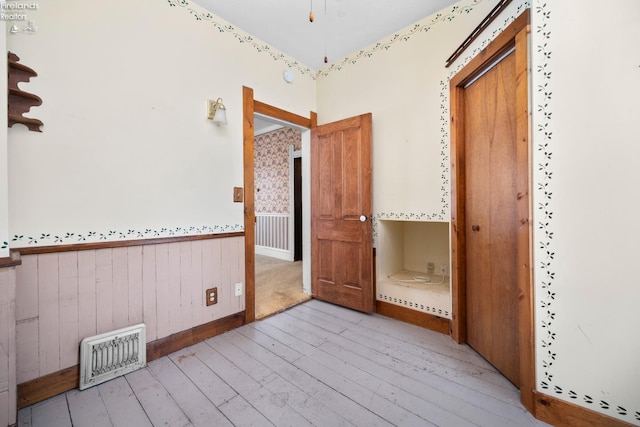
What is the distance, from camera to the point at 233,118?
2264 mm

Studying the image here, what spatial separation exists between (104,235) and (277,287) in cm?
207

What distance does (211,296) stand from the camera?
212 centimetres

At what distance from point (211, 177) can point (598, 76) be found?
2.36 meters

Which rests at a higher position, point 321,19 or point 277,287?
point 321,19

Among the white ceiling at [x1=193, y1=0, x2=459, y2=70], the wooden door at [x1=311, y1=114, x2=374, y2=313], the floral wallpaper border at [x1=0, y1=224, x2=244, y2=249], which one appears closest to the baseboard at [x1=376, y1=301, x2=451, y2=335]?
the wooden door at [x1=311, y1=114, x2=374, y2=313]

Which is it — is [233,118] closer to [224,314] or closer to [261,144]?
[224,314]

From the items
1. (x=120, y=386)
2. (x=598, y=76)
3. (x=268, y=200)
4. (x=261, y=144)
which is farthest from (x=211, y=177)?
(x=261, y=144)

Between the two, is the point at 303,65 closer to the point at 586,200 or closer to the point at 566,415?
the point at 586,200

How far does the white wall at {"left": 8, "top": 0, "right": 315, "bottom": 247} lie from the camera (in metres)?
1.41

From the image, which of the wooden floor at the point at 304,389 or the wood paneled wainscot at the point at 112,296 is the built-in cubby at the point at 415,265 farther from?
the wood paneled wainscot at the point at 112,296

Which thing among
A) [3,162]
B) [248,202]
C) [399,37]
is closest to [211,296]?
[248,202]

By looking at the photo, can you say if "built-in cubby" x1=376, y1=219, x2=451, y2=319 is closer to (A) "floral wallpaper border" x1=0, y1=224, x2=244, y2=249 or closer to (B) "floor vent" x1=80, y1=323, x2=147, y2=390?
(A) "floral wallpaper border" x1=0, y1=224, x2=244, y2=249

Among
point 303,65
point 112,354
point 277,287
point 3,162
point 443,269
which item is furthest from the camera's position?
point 277,287

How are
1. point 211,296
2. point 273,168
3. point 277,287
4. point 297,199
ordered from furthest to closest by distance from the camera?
point 273,168 < point 297,199 < point 277,287 < point 211,296
